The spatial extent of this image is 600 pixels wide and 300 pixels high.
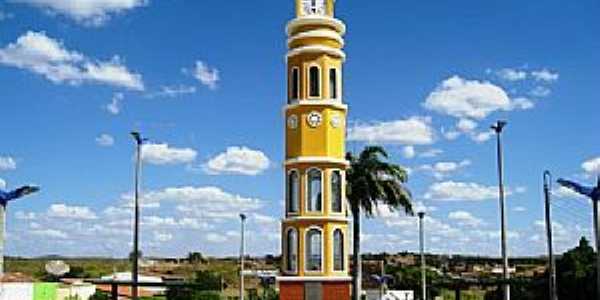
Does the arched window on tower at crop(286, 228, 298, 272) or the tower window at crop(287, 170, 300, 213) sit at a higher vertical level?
the tower window at crop(287, 170, 300, 213)

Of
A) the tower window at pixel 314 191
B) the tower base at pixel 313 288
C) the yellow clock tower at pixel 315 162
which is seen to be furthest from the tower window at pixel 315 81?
the tower base at pixel 313 288

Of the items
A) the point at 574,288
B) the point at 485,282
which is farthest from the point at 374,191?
the point at 574,288

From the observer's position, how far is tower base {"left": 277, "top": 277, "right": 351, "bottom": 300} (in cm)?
2897

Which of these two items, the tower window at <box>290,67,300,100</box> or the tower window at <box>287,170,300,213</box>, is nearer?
the tower window at <box>287,170,300,213</box>

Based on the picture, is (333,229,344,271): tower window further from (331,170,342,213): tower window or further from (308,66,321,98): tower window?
(308,66,321,98): tower window

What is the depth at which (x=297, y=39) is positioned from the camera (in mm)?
30609

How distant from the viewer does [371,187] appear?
36.1m

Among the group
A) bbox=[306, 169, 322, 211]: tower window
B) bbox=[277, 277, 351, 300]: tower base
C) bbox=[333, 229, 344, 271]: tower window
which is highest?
bbox=[306, 169, 322, 211]: tower window

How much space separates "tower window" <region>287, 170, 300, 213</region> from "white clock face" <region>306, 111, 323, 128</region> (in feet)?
5.48

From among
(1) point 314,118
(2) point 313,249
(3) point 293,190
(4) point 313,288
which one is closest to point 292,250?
(2) point 313,249

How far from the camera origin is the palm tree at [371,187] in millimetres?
35969

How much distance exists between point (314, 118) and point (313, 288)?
542 centimetres

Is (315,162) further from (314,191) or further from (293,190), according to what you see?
(293,190)

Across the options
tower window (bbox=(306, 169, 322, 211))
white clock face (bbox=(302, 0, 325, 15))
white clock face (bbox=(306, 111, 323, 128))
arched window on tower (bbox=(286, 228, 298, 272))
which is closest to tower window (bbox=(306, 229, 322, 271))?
arched window on tower (bbox=(286, 228, 298, 272))
